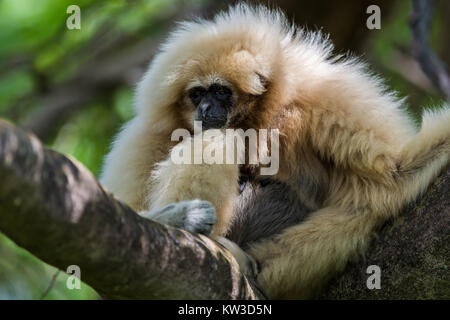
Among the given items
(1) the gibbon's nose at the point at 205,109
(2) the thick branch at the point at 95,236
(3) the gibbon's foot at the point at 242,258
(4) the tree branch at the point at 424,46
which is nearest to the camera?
(2) the thick branch at the point at 95,236

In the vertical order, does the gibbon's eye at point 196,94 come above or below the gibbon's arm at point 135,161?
above

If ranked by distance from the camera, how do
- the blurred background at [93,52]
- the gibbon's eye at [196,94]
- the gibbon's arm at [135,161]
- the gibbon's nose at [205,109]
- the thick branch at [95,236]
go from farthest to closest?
the blurred background at [93,52] → the gibbon's eye at [196,94] → the gibbon's nose at [205,109] → the gibbon's arm at [135,161] → the thick branch at [95,236]

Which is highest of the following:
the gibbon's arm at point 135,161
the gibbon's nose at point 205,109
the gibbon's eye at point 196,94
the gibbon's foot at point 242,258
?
the gibbon's eye at point 196,94

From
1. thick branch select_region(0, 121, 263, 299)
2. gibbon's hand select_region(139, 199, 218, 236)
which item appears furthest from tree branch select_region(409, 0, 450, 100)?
thick branch select_region(0, 121, 263, 299)

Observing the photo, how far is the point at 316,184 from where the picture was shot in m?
5.05

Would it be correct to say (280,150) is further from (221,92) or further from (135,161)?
(135,161)

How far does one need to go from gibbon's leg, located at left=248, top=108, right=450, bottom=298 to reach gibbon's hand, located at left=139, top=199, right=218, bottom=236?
2.27ft

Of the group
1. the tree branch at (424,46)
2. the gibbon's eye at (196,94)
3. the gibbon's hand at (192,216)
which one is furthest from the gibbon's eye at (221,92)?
the tree branch at (424,46)

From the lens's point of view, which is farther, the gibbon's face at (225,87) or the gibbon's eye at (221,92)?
the gibbon's eye at (221,92)

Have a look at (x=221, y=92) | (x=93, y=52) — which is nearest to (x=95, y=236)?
(x=221, y=92)

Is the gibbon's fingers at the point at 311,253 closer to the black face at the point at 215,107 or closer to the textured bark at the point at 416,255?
the textured bark at the point at 416,255

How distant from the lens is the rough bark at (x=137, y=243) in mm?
2848

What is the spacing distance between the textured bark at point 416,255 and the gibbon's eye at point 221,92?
5.78 feet

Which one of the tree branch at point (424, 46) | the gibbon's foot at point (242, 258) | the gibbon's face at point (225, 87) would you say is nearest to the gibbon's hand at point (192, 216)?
the gibbon's foot at point (242, 258)
